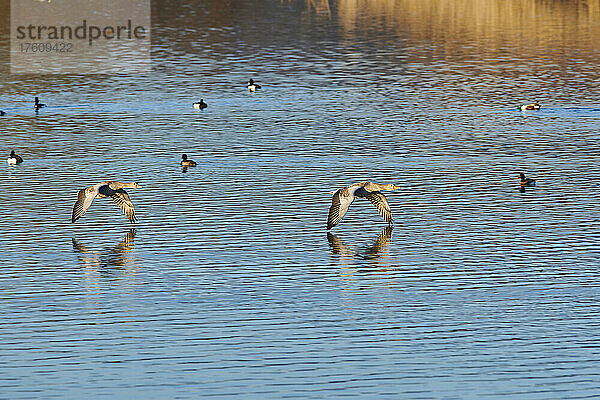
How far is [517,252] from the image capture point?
39.6 metres

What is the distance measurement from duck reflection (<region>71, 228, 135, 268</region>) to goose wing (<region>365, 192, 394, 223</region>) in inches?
318

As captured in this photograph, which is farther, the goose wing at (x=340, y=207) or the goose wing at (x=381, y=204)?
the goose wing at (x=381, y=204)

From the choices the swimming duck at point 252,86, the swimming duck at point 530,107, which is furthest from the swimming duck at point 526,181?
the swimming duck at point 252,86

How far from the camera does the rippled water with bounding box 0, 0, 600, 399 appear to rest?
29.3 meters

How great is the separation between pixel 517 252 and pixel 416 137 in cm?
2233

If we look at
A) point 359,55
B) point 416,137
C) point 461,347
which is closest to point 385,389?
point 461,347

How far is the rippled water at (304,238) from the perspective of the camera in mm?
29297

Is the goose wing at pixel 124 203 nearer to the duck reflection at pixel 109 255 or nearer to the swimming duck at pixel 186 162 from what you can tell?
the duck reflection at pixel 109 255

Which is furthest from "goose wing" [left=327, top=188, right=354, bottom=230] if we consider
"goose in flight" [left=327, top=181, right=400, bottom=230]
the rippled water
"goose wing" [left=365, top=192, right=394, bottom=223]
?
"goose wing" [left=365, top=192, right=394, bottom=223]

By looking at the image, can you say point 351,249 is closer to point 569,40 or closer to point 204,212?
point 204,212

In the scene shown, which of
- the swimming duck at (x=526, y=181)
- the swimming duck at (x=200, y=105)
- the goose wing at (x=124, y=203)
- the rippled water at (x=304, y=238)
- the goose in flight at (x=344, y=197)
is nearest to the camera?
the rippled water at (x=304, y=238)

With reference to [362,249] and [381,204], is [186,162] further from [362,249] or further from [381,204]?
[362,249]

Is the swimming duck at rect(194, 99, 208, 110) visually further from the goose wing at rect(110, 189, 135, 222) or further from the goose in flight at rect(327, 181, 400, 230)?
the goose in flight at rect(327, 181, 400, 230)

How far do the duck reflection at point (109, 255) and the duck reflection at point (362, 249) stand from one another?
645 centimetres
